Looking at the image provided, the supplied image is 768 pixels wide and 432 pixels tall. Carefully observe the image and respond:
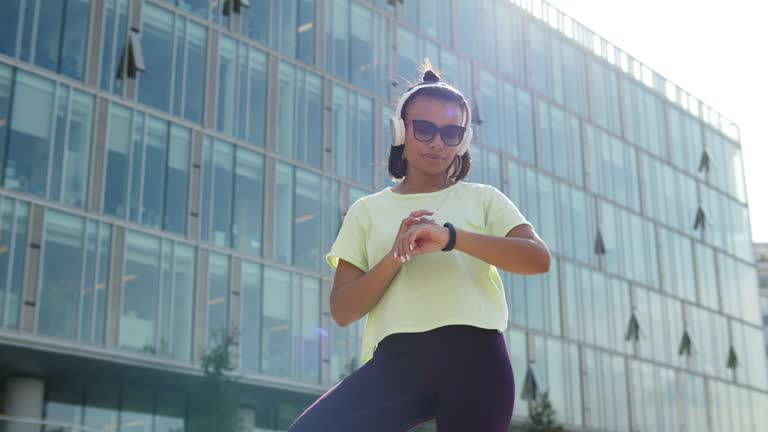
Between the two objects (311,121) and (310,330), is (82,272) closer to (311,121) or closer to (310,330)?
(310,330)

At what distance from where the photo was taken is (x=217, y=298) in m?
23.4

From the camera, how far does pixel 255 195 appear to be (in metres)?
25.0

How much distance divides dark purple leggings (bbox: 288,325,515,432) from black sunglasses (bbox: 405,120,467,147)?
1.58 feet

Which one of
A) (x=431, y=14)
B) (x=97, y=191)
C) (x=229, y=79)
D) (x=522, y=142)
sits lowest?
(x=97, y=191)

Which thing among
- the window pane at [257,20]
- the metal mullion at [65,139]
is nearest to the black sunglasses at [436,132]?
the metal mullion at [65,139]

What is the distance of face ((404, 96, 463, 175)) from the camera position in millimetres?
2496

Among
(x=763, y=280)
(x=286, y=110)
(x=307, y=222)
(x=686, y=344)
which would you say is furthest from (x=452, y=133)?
(x=763, y=280)

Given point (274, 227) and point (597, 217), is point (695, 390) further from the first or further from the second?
point (274, 227)

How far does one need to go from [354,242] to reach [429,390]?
438 mm

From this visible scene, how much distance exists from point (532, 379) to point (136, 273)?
600 inches

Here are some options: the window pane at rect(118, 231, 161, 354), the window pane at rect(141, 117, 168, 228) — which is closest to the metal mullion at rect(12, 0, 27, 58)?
the window pane at rect(141, 117, 168, 228)

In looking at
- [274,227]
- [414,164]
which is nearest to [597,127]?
[274,227]

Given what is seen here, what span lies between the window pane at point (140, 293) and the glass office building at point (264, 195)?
0.04 metres

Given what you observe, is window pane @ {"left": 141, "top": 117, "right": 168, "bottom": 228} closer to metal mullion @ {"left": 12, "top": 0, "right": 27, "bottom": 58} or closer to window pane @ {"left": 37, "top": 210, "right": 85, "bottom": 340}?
window pane @ {"left": 37, "top": 210, "right": 85, "bottom": 340}
